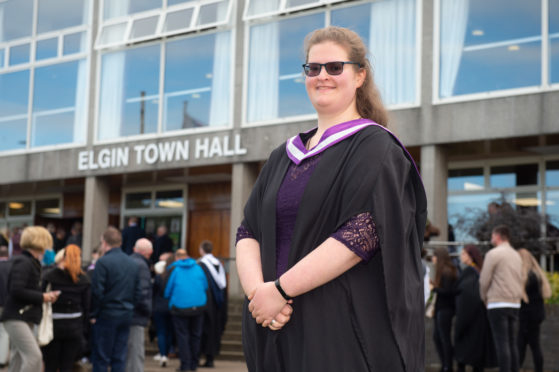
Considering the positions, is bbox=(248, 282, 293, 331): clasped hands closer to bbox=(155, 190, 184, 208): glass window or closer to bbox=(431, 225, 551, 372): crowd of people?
bbox=(431, 225, 551, 372): crowd of people

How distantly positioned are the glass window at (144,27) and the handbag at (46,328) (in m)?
12.9

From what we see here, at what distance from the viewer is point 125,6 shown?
2144 cm

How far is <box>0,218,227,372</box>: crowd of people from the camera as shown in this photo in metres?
8.24

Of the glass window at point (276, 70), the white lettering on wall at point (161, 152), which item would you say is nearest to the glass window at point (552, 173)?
the glass window at point (276, 70)

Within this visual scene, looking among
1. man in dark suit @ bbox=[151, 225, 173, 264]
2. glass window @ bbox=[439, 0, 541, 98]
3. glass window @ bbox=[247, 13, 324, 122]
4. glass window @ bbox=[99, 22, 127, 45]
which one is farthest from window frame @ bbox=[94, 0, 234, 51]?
glass window @ bbox=[439, 0, 541, 98]

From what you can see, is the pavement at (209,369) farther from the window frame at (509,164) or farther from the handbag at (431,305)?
the window frame at (509,164)

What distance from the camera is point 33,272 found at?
8312 millimetres

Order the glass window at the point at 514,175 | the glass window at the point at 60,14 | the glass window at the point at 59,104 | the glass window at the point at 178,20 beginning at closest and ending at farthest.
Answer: the glass window at the point at 514,175 → the glass window at the point at 178,20 → the glass window at the point at 59,104 → the glass window at the point at 60,14

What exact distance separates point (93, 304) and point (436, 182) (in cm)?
845

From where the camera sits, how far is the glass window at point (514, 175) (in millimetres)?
16594

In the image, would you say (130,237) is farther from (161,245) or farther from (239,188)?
(239,188)

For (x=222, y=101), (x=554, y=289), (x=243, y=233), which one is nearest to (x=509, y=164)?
(x=554, y=289)

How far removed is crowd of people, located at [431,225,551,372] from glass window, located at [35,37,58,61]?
14.7 m

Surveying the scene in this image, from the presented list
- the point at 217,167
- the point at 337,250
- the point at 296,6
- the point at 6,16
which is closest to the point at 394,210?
the point at 337,250
